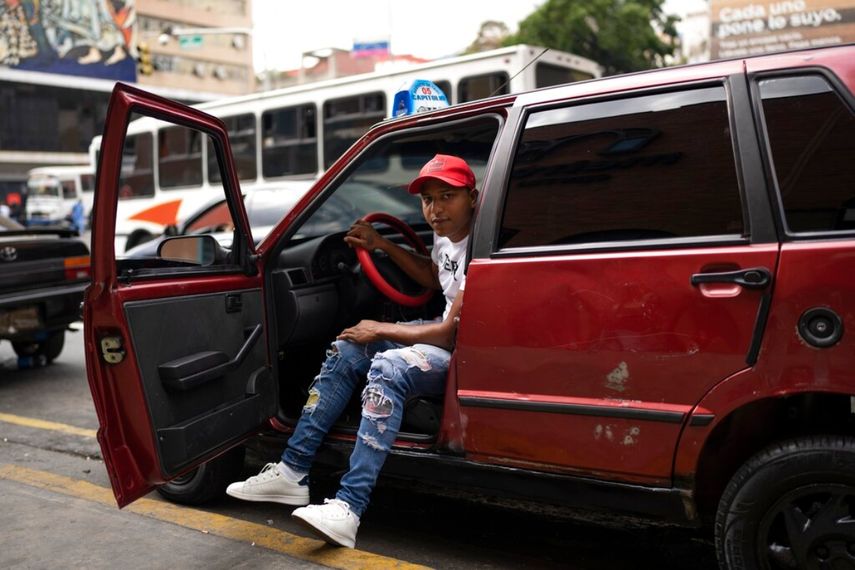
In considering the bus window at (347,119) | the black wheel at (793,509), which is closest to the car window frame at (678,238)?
the black wheel at (793,509)

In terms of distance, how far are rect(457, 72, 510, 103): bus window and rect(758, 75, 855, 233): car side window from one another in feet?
24.4

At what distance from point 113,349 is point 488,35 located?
137ft

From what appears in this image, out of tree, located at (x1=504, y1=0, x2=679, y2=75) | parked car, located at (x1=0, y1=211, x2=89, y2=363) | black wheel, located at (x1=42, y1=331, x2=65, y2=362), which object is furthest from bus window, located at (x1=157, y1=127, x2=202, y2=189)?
tree, located at (x1=504, y1=0, x2=679, y2=75)

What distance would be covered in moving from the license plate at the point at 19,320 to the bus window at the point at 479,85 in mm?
5521

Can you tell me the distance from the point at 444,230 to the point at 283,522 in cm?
140

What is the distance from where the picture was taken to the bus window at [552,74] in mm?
9633

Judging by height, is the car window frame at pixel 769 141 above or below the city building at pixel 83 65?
below

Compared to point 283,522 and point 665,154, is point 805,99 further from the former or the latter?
point 283,522

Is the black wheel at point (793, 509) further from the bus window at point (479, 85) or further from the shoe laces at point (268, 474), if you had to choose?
the bus window at point (479, 85)

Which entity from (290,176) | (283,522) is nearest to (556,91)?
(283,522)

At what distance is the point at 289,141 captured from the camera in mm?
12109

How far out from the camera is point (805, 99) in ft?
7.63

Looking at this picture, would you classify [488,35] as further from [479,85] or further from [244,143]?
[479,85]

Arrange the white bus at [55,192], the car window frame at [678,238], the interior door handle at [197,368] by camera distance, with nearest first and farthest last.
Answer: the car window frame at [678,238], the interior door handle at [197,368], the white bus at [55,192]
